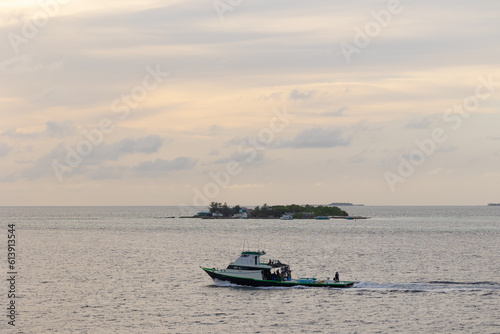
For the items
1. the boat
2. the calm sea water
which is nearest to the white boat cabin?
the boat

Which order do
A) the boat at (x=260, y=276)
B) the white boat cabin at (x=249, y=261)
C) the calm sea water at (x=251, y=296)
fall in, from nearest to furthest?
the calm sea water at (x=251, y=296) < the boat at (x=260, y=276) < the white boat cabin at (x=249, y=261)

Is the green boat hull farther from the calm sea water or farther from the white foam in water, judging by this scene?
the white foam in water

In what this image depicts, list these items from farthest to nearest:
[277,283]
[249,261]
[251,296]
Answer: [249,261]
[277,283]
[251,296]

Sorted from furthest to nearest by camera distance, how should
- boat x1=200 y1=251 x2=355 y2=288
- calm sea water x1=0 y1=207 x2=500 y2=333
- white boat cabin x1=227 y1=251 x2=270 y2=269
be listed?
white boat cabin x1=227 y1=251 x2=270 y2=269 < boat x1=200 y1=251 x2=355 y2=288 < calm sea water x1=0 y1=207 x2=500 y2=333

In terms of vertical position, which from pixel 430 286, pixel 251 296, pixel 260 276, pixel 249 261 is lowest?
pixel 251 296

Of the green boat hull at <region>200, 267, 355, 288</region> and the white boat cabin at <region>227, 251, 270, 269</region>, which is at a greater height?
the white boat cabin at <region>227, 251, 270, 269</region>

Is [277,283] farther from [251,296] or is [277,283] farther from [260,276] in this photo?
[251,296]

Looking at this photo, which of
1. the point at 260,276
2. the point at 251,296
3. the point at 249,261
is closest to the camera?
the point at 251,296

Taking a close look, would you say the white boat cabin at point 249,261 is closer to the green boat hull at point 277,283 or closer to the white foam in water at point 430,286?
the green boat hull at point 277,283

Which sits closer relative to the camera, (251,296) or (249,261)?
(251,296)

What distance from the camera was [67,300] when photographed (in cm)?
7350

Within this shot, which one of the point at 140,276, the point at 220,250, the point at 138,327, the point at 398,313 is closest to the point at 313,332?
the point at 398,313

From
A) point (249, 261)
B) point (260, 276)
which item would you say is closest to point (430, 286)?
point (260, 276)

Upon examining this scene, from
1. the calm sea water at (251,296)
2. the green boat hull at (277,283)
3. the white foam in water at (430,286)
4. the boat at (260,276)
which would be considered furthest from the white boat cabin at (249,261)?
the white foam in water at (430,286)
